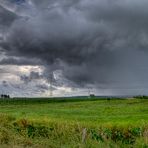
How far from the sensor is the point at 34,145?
725 inches

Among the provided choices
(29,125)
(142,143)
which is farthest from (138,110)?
(142,143)

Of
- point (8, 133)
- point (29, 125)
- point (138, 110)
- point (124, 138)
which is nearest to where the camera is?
point (8, 133)

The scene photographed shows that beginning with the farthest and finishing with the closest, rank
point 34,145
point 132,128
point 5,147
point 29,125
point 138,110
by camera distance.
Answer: point 138,110 < point 29,125 < point 132,128 < point 34,145 < point 5,147

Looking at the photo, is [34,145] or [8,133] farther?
[8,133]

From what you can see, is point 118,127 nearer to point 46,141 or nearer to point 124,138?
point 124,138

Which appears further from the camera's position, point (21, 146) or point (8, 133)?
point (8, 133)

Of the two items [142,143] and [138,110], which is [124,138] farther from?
[138,110]

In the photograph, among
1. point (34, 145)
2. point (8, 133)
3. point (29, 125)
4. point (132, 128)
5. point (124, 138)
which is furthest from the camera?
point (29, 125)

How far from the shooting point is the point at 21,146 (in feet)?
58.1

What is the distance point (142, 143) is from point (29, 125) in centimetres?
1840

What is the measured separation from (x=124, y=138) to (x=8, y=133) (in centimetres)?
1319

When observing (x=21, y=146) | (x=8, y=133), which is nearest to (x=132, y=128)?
(x=8, y=133)

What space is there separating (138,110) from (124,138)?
130 feet

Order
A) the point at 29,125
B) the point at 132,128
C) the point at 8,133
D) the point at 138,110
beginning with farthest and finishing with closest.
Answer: the point at 138,110, the point at 29,125, the point at 132,128, the point at 8,133
